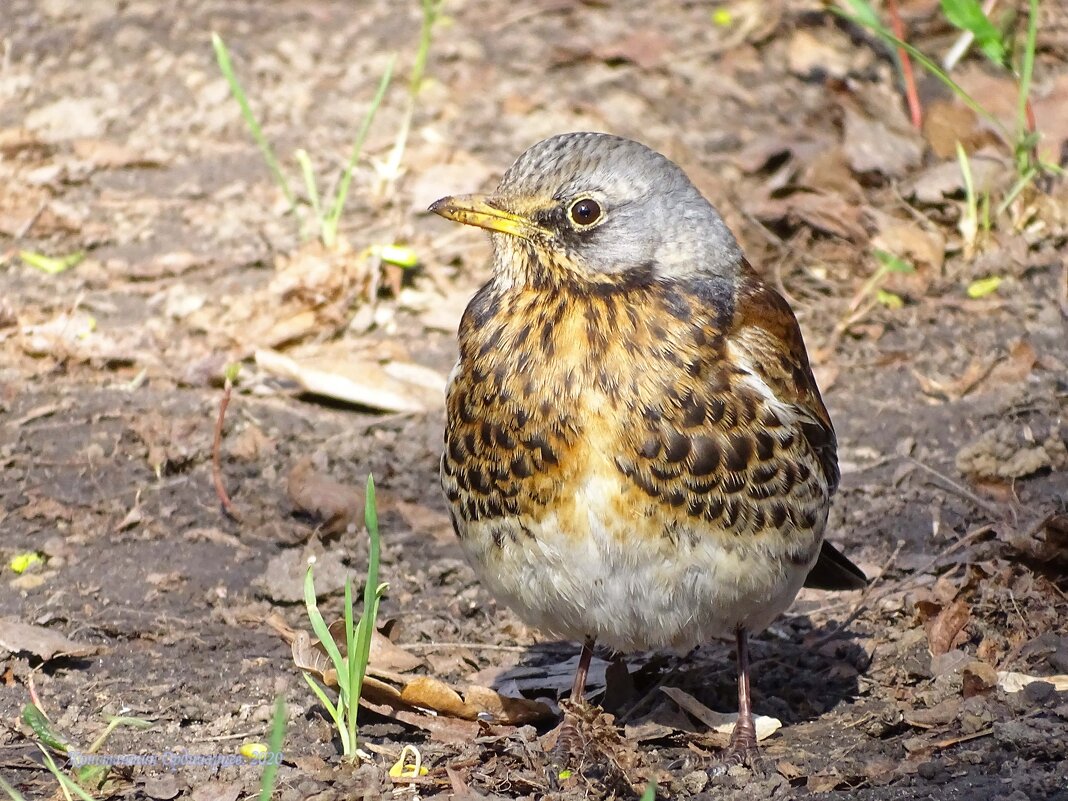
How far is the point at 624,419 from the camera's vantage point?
443 centimetres

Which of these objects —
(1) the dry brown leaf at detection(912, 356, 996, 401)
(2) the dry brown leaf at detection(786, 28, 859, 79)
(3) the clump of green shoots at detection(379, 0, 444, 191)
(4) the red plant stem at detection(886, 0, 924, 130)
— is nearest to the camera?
(1) the dry brown leaf at detection(912, 356, 996, 401)

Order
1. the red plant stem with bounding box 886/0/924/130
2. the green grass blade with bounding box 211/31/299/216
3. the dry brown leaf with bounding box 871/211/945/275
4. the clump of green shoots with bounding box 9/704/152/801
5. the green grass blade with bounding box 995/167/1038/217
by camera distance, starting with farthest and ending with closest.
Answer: the red plant stem with bounding box 886/0/924/130
the dry brown leaf with bounding box 871/211/945/275
the green grass blade with bounding box 995/167/1038/217
the green grass blade with bounding box 211/31/299/216
the clump of green shoots with bounding box 9/704/152/801

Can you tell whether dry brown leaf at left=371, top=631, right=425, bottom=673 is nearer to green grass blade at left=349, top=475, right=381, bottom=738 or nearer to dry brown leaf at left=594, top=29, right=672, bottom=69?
green grass blade at left=349, top=475, right=381, bottom=738

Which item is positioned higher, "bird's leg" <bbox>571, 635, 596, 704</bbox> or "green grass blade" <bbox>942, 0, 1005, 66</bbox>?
"green grass blade" <bbox>942, 0, 1005, 66</bbox>

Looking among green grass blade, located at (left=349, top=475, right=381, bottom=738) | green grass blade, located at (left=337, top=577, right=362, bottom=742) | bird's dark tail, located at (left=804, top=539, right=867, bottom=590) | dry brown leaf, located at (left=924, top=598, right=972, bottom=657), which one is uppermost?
green grass blade, located at (left=349, top=475, right=381, bottom=738)

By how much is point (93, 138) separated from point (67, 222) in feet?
2.97

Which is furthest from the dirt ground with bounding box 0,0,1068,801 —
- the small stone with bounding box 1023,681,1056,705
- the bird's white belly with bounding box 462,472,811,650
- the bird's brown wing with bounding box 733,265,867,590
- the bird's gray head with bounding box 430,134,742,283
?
the bird's gray head with bounding box 430,134,742,283

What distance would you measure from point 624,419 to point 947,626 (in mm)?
1684

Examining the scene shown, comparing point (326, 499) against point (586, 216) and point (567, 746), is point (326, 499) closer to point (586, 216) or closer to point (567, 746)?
point (567, 746)

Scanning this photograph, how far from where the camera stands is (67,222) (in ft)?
27.1

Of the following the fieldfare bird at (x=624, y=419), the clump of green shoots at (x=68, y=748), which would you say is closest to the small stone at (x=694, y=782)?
the fieldfare bird at (x=624, y=419)

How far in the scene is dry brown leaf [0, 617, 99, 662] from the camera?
16.6ft

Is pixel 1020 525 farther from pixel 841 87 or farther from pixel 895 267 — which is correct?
pixel 841 87

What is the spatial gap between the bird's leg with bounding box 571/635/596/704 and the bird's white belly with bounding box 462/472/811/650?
36 cm
